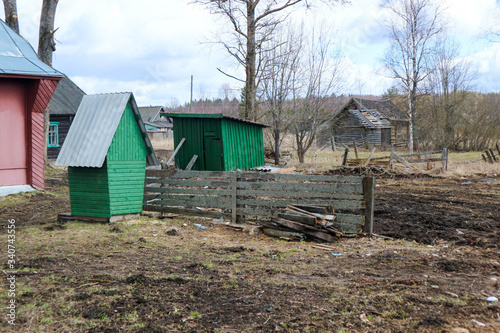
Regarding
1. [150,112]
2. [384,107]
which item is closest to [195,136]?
[384,107]

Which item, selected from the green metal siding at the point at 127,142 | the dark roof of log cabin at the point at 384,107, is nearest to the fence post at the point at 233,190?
the green metal siding at the point at 127,142

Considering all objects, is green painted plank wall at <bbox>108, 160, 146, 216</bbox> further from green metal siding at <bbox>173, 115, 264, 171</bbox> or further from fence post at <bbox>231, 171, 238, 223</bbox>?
green metal siding at <bbox>173, 115, 264, 171</bbox>

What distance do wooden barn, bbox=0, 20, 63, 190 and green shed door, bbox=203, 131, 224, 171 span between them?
6487mm

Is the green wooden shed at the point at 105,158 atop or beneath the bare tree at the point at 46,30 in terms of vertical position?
beneath

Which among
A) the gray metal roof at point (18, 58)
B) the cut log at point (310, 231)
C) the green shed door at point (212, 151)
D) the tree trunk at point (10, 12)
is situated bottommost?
the cut log at point (310, 231)

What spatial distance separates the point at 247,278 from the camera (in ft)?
19.3

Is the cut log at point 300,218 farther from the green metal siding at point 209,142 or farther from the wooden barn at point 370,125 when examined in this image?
the wooden barn at point 370,125

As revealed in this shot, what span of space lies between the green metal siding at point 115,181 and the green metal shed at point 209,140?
7.75 metres

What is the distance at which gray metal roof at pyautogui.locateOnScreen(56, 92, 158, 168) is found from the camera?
30.2ft

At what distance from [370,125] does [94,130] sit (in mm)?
35885

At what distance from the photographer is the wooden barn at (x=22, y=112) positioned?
13305mm

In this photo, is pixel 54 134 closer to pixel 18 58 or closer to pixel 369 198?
pixel 18 58

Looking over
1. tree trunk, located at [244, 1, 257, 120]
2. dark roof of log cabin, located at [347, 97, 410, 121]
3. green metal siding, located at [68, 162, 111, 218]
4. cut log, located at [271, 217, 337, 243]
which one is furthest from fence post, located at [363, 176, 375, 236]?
dark roof of log cabin, located at [347, 97, 410, 121]

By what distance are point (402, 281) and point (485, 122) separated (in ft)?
121
